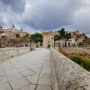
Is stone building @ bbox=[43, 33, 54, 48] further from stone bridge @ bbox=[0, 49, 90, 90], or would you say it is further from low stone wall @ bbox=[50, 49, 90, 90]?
low stone wall @ bbox=[50, 49, 90, 90]

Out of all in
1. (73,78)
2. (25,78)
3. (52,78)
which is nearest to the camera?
(73,78)

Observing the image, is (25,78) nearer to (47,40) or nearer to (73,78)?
(73,78)

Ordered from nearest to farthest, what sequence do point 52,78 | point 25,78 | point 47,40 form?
point 52,78 → point 25,78 → point 47,40

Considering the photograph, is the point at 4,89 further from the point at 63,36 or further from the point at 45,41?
the point at 63,36

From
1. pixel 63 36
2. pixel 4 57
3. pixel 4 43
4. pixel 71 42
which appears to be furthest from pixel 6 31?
pixel 4 57

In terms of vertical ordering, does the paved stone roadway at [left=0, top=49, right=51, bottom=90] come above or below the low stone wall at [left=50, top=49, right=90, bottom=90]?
below

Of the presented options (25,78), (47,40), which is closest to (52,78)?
(25,78)

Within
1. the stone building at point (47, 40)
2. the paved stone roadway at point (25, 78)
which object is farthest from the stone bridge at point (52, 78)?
the stone building at point (47, 40)

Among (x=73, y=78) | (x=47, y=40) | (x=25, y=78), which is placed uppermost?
(x=47, y=40)

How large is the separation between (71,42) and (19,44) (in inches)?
1228

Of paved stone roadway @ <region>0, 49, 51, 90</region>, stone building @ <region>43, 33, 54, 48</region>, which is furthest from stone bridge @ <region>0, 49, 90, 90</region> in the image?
stone building @ <region>43, 33, 54, 48</region>

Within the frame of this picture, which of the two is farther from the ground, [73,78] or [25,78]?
[73,78]

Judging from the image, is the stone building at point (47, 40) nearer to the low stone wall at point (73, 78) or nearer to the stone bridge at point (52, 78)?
the stone bridge at point (52, 78)

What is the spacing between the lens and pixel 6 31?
195ft
